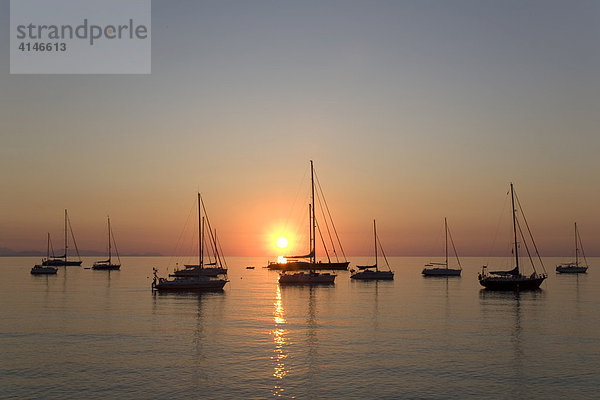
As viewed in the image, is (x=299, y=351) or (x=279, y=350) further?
(x=279, y=350)

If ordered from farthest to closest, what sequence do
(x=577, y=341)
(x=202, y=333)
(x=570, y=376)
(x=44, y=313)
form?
(x=44, y=313), (x=202, y=333), (x=577, y=341), (x=570, y=376)

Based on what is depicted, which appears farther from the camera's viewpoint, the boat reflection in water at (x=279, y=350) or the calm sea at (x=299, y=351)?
the boat reflection in water at (x=279, y=350)

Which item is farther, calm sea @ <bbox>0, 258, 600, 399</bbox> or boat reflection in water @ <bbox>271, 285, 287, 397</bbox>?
boat reflection in water @ <bbox>271, 285, 287, 397</bbox>

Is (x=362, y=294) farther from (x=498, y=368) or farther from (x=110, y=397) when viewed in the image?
(x=110, y=397)

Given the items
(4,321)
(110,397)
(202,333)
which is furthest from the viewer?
(4,321)

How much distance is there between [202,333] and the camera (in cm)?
5444

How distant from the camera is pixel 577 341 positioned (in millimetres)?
50188

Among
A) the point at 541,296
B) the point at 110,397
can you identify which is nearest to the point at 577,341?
the point at 110,397

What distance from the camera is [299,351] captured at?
44.8 m

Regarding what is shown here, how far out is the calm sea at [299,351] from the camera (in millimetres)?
33906

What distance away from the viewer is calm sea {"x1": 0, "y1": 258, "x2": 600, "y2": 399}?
33906 millimetres

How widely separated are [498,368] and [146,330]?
35.4 meters

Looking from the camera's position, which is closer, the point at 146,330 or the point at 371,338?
the point at 371,338

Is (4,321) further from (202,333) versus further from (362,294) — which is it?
(362,294)
